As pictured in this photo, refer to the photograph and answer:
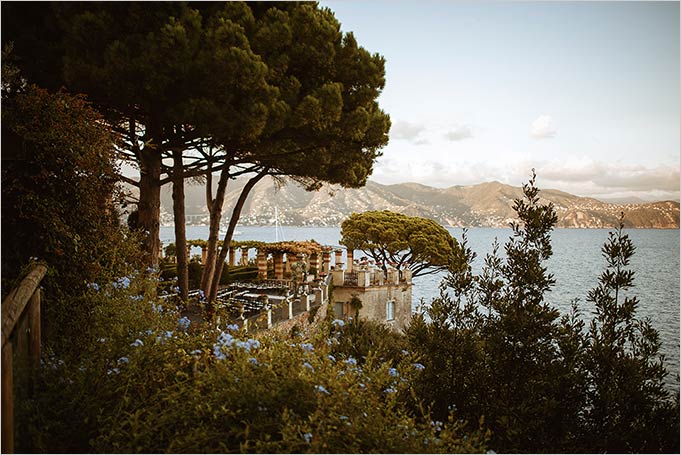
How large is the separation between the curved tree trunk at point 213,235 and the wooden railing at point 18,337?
646 cm

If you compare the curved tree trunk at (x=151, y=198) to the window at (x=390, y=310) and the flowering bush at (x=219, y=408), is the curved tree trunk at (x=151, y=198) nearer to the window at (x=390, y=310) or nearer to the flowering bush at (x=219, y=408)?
the flowering bush at (x=219, y=408)

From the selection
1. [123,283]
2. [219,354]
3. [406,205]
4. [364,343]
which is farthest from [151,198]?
[406,205]

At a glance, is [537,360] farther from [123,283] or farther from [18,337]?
[18,337]

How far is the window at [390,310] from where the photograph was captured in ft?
49.4

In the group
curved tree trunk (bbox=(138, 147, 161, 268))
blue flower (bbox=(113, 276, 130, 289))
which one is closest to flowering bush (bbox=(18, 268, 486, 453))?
blue flower (bbox=(113, 276, 130, 289))

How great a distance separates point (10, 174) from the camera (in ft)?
8.93

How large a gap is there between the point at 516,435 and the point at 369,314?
1153cm

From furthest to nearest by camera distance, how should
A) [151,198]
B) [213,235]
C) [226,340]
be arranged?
[213,235]
[151,198]
[226,340]

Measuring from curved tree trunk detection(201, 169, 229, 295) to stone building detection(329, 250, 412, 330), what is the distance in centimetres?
482

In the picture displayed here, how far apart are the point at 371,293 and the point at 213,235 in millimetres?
6283

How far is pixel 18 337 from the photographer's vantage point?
211cm

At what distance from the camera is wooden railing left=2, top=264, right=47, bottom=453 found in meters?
1.83

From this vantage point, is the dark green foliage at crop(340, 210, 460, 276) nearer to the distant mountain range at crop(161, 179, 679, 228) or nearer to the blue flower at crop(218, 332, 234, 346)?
the distant mountain range at crop(161, 179, 679, 228)

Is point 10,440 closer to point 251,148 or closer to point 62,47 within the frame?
point 62,47
